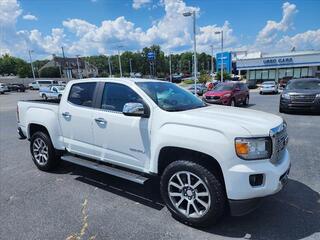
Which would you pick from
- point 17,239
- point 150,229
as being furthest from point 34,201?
point 150,229

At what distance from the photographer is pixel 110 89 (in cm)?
439

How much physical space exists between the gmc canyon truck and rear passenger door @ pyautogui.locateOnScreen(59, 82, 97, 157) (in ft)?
0.06

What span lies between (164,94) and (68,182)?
2451mm

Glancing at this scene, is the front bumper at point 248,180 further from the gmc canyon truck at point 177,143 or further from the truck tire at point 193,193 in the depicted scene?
the truck tire at point 193,193

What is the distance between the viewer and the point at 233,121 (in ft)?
10.6

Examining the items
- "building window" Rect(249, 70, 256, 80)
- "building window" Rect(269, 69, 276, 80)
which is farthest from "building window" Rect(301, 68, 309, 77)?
"building window" Rect(249, 70, 256, 80)

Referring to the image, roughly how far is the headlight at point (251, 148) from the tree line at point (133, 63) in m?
94.7

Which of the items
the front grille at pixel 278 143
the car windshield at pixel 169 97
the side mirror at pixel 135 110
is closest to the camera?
the front grille at pixel 278 143

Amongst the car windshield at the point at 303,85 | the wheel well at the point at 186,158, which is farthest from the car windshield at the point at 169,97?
the car windshield at the point at 303,85

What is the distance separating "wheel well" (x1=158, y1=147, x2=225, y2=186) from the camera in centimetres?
327

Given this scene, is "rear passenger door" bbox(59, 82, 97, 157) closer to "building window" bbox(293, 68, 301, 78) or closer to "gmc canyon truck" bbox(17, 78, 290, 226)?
"gmc canyon truck" bbox(17, 78, 290, 226)

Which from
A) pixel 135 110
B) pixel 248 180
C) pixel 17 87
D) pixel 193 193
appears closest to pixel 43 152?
pixel 135 110

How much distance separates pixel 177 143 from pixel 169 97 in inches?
42.4

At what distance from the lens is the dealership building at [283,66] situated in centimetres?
5034
